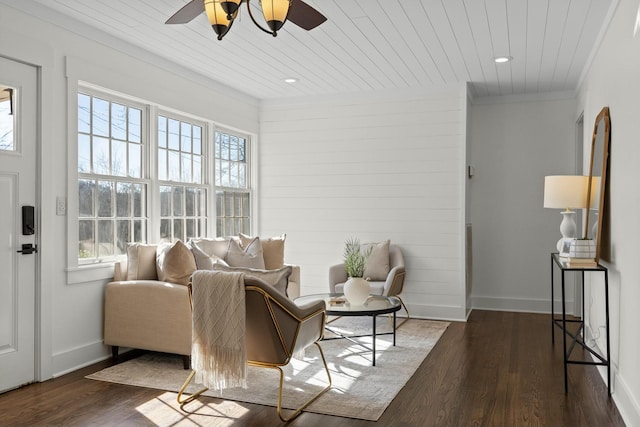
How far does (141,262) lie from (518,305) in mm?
4405

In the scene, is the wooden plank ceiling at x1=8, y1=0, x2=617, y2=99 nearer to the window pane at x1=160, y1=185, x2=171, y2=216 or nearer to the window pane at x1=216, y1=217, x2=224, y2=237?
the window pane at x1=160, y1=185, x2=171, y2=216

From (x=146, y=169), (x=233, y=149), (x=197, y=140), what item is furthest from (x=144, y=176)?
(x=233, y=149)

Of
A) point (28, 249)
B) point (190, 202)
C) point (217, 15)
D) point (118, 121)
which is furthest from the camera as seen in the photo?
point (190, 202)

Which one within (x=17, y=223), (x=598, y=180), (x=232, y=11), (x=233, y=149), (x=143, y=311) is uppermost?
(x=232, y=11)

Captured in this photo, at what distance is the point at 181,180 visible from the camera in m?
5.52

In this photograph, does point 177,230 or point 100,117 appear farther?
point 177,230

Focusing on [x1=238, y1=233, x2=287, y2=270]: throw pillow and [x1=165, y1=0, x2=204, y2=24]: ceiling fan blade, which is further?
[x1=238, y1=233, x2=287, y2=270]: throw pillow

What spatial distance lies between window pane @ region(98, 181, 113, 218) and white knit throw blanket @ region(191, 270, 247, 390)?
166cm

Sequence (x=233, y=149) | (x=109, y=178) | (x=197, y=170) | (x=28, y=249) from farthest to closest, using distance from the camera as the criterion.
Answer: (x=233, y=149), (x=197, y=170), (x=109, y=178), (x=28, y=249)

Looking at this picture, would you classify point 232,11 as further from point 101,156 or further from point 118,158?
point 118,158

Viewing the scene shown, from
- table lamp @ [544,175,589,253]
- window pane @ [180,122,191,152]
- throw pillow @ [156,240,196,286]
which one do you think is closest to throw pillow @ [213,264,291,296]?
throw pillow @ [156,240,196,286]

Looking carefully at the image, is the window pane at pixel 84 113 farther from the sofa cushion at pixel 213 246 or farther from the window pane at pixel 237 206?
the window pane at pixel 237 206

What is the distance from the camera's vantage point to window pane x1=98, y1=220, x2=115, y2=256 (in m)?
4.45

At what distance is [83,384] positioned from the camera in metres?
3.78
